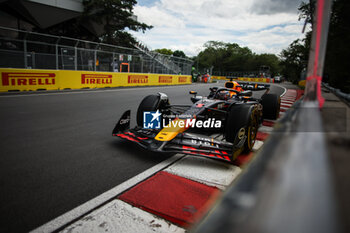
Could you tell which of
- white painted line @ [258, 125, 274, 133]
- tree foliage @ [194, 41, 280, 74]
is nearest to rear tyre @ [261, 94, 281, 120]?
white painted line @ [258, 125, 274, 133]

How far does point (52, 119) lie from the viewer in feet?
15.9

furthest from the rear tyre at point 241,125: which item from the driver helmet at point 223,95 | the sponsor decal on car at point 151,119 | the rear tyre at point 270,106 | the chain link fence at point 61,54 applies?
the chain link fence at point 61,54

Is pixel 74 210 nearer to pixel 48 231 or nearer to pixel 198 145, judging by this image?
pixel 48 231

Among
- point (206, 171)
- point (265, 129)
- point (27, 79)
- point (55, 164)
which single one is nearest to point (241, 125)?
point (206, 171)

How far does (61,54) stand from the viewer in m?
11.4

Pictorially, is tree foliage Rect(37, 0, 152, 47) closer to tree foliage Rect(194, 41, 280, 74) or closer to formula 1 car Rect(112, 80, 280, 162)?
formula 1 car Rect(112, 80, 280, 162)

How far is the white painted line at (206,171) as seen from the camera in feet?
8.23

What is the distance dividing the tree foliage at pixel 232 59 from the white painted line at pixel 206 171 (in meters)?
73.6

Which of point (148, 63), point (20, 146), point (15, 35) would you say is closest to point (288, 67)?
point (148, 63)

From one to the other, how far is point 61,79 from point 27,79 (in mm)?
1518

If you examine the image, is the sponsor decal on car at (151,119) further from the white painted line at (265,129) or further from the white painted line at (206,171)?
the white painted line at (265,129)

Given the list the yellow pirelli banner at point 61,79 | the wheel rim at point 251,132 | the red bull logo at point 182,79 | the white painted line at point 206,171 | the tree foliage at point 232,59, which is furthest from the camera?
the tree foliage at point 232,59

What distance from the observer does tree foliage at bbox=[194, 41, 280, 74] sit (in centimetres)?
7544

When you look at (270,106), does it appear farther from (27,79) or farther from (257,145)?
(27,79)
